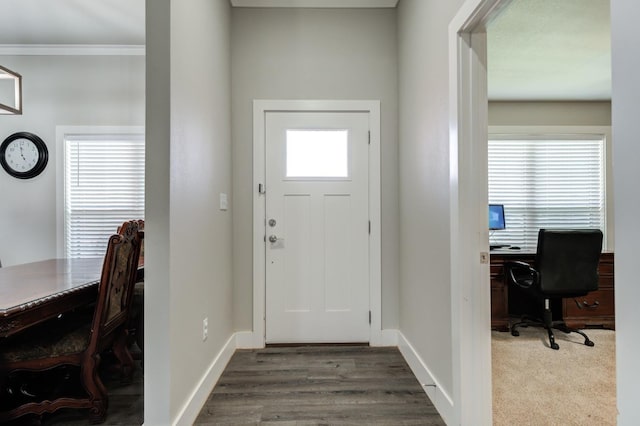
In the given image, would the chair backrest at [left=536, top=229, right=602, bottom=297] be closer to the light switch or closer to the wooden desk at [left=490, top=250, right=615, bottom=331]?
the wooden desk at [left=490, top=250, right=615, bottom=331]

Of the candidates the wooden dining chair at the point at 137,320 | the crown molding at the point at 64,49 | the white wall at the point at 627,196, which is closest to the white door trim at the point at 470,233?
the white wall at the point at 627,196

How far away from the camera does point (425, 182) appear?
2094mm

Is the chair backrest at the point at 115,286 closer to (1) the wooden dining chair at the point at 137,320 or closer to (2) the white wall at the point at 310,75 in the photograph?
(1) the wooden dining chair at the point at 137,320

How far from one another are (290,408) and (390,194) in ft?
5.70

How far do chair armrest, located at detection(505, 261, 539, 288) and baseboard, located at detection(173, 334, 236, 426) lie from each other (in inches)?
105

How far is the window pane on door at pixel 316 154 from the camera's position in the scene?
9.06ft

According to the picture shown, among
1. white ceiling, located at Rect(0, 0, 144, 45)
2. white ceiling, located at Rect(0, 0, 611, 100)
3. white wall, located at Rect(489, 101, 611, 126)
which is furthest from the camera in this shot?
white wall, located at Rect(489, 101, 611, 126)

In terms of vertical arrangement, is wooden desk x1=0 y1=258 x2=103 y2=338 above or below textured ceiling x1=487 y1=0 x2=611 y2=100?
below

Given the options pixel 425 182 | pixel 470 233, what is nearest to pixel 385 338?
pixel 425 182

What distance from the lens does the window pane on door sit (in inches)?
109

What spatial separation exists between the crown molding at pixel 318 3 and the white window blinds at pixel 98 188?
1.79m

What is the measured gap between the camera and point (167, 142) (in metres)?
1.48

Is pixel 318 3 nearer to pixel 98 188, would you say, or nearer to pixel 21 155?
pixel 98 188

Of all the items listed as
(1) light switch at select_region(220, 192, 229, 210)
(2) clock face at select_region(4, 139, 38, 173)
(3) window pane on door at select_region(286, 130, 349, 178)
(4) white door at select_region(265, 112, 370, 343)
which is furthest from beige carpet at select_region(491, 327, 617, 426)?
(2) clock face at select_region(4, 139, 38, 173)
